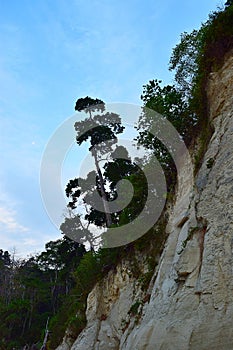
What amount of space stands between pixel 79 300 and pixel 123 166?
26.3 feet

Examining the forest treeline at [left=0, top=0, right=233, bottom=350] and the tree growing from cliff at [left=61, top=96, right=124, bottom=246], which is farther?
the tree growing from cliff at [left=61, top=96, right=124, bottom=246]

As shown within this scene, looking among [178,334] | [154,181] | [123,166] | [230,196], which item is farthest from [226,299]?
[123,166]

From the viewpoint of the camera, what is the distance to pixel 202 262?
25.6 ft

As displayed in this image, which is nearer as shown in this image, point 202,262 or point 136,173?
point 202,262

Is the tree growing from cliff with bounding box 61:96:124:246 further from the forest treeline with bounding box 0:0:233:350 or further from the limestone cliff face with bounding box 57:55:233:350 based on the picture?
the limestone cliff face with bounding box 57:55:233:350

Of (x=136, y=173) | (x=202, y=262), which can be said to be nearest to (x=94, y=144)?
(x=136, y=173)

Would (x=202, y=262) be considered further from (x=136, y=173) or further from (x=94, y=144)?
(x=94, y=144)

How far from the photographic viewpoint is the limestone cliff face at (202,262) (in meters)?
6.88

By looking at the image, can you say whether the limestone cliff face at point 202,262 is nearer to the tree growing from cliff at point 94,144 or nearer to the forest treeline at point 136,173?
the forest treeline at point 136,173

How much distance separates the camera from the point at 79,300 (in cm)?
1947

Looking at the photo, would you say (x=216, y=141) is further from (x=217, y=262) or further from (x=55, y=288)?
(x=55, y=288)

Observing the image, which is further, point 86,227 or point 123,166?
point 86,227

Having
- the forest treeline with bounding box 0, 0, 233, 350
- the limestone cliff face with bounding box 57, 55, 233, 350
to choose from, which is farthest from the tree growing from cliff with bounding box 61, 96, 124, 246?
the limestone cliff face with bounding box 57, 55, 233, 350

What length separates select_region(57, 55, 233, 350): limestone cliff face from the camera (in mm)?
6883
